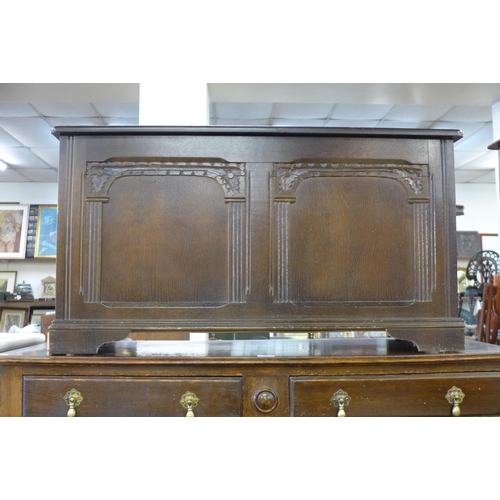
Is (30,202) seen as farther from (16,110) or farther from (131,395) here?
(131,395)

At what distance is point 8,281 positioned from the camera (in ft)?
19.7

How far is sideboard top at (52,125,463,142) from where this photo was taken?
129cm

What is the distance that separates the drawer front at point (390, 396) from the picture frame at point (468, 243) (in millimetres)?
5637

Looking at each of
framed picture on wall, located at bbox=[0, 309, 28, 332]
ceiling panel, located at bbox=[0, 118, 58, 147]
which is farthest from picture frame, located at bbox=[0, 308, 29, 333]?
ceiling panel, located at bbox=[0, 118, 58, 147]

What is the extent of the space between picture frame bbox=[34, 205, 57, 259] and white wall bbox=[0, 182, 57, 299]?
5.6 inches

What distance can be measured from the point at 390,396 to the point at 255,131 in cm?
82

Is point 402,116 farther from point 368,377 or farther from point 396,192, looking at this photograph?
point 368,377

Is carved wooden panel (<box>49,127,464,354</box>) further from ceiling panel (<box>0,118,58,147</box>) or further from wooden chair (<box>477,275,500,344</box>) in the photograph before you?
ceiling panel (<box>0,118,58,147</box>)

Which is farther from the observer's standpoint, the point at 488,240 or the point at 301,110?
the point at 488,240

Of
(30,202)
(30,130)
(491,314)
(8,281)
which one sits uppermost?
(30,130)

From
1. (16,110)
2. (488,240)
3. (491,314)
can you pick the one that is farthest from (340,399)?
(488,240)

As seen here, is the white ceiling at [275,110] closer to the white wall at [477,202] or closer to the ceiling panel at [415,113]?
the ceiling panel at [415,113]

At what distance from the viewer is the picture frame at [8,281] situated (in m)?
5.96

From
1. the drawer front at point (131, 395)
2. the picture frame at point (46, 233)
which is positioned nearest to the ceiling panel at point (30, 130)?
the picture frame at point (46, 233)
